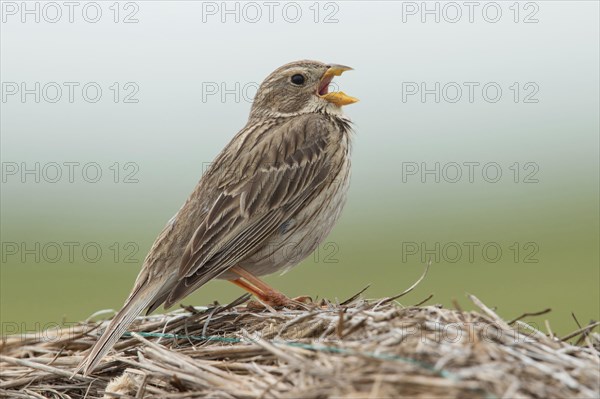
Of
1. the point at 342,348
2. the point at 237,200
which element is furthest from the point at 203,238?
the point at 342,348

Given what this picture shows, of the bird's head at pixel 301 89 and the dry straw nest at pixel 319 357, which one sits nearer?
the dry straw nest at pixel 319 357

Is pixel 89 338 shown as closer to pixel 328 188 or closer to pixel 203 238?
pixel 203 238

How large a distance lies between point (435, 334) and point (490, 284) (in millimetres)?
10433

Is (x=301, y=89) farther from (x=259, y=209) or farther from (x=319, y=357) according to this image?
(x=319, y=357)

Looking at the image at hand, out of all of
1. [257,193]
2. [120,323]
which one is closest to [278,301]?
[257,193]

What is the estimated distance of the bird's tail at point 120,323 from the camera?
550cm

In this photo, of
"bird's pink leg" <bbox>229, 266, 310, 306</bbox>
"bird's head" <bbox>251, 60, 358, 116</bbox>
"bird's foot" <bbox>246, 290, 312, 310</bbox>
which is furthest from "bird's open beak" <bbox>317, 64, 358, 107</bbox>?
"bird's foot" <bbox>246, 290, 312, 310</bbox>

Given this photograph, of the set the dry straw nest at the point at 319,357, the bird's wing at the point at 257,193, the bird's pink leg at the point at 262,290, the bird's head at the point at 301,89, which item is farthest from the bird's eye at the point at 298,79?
the dry straw nest at the point at 319,357

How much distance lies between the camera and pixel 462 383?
3619 mm

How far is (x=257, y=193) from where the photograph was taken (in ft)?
22.4

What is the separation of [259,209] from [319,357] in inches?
102

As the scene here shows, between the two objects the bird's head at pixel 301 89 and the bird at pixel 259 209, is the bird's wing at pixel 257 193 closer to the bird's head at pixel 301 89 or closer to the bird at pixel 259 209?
the bird at pixel 259 209

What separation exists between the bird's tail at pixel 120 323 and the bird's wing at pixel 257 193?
8.1 inches

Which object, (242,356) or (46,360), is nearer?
(242,356)
